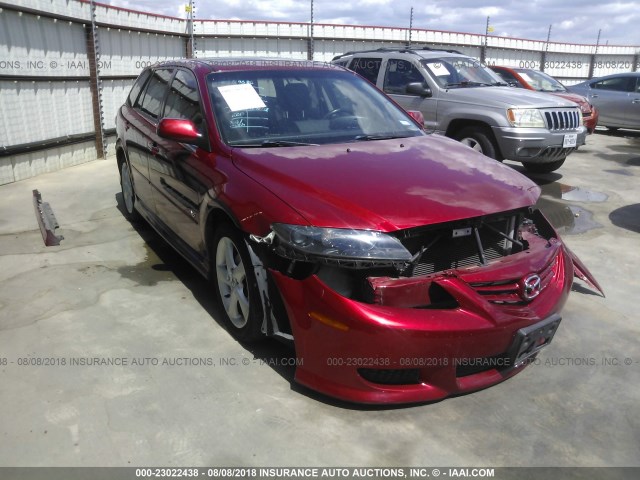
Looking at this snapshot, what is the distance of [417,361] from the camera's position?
8.59 ft

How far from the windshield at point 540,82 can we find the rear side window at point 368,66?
5.06 meters

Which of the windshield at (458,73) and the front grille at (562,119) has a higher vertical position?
the windshield at (458,73)

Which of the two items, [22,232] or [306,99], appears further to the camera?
[22,232]

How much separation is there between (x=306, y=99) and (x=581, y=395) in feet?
8.56

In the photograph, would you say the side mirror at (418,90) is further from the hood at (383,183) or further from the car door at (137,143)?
the hood at (383,183)

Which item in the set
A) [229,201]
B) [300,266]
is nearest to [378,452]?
[300,266]

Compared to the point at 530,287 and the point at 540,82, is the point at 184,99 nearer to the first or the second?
the point at 530,287

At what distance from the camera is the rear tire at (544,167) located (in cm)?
858

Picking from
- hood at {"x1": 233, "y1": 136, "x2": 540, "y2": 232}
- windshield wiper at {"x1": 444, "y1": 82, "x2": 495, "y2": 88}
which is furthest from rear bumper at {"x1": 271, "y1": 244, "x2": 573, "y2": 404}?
windshield wiper at {"x1": 444, "y1": 82, "x2": 495, "y2": 88}

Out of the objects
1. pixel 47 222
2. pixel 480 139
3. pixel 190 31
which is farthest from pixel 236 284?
pixel 190 31

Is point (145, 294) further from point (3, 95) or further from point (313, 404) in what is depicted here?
point (3, 95)

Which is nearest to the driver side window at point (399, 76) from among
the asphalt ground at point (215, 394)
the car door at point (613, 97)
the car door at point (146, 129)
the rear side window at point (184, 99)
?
the car door at point (146, 129)

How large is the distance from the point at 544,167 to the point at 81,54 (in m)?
7.58

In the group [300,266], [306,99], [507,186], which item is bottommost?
[300,266]
